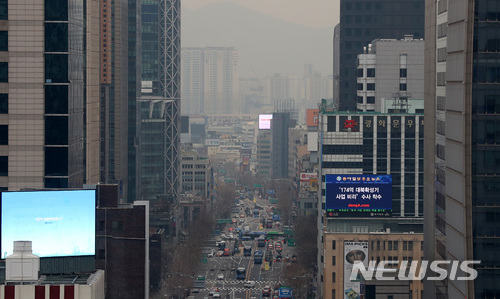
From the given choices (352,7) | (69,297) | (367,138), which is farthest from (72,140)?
(352,7)

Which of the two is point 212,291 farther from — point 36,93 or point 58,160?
point 36,93

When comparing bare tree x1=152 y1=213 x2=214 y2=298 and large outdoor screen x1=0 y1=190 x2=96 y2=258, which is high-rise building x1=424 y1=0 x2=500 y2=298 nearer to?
large outdoor screen x1=0 y1=190 x2=96 y2=258

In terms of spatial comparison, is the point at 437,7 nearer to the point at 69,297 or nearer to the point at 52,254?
the point at 52,254

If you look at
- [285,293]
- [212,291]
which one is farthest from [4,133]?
[212,291]

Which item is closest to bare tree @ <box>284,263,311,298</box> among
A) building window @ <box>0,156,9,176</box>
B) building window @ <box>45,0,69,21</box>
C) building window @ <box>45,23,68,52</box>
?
building window @ <box>0,156,9,176</box>

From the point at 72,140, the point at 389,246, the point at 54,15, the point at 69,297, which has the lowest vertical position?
the point at 389,246

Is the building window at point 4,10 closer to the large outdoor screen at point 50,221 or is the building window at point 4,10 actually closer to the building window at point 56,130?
the building window at point 56,130
